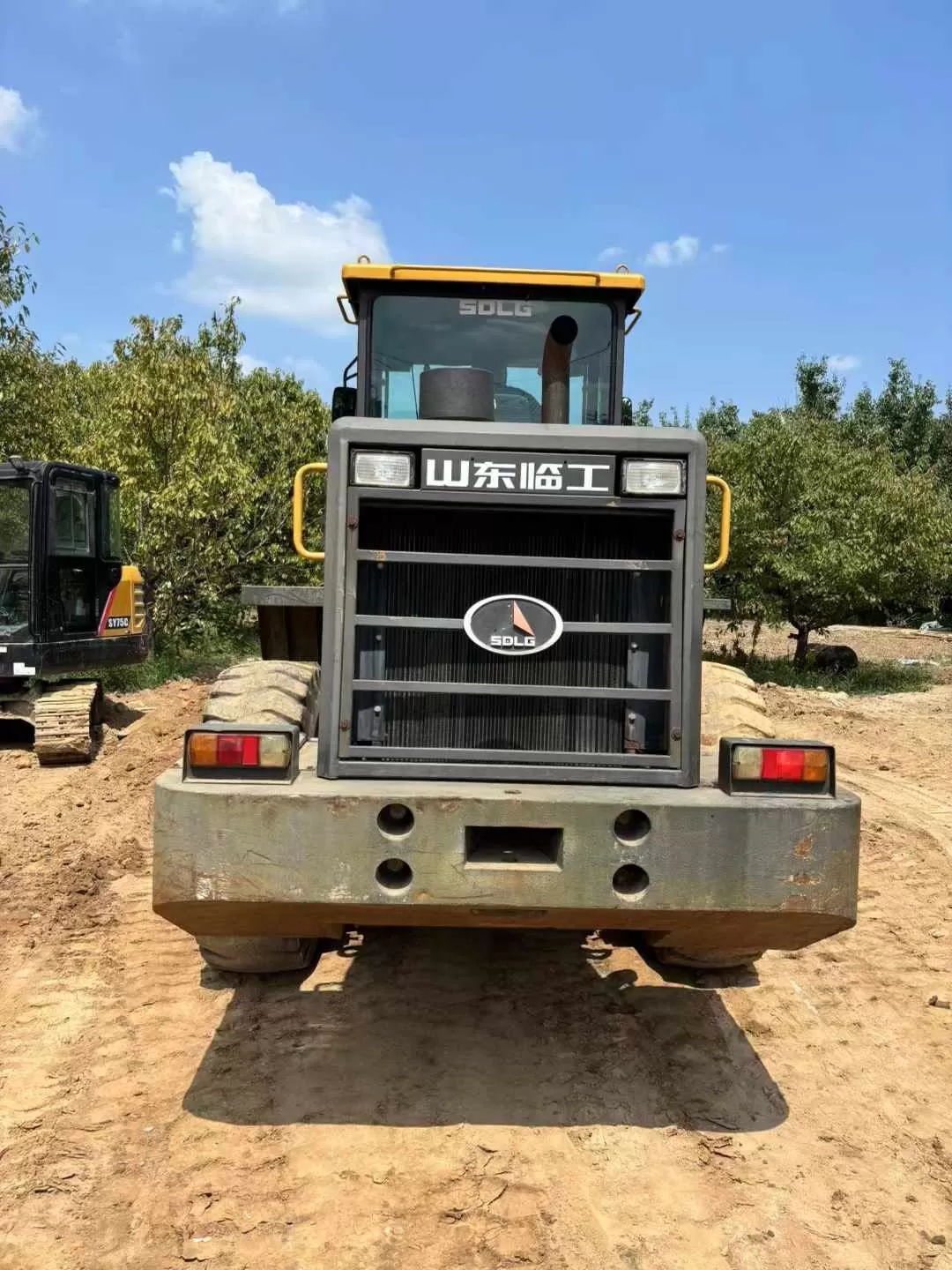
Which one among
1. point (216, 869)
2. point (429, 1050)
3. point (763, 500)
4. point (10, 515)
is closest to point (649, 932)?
point (429, 1050)

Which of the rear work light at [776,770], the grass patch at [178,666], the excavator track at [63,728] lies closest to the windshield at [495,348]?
the rear work light at [776,770]

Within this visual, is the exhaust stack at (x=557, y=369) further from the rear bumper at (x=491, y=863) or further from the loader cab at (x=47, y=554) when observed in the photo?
the loader cab at (x=47, y=554)

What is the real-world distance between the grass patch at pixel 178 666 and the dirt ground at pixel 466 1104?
8.51m

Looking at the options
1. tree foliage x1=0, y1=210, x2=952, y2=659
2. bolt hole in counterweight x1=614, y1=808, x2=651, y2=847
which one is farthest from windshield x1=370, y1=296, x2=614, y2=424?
tree foliage x1=0, y1=210, x2=952, y2=659

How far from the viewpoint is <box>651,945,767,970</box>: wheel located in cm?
402

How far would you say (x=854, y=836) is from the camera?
3.29 m

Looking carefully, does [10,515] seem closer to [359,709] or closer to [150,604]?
[150,604]

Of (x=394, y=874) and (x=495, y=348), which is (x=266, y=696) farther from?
(x=495, y=348)

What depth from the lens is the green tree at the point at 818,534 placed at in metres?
16.1

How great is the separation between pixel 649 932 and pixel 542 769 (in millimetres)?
795

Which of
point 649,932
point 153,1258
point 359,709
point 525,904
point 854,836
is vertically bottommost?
point 153,1258

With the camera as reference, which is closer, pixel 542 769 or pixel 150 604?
pixel 542 769

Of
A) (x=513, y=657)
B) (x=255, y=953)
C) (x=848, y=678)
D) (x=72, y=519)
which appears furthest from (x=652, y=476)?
(x=848, y=678)

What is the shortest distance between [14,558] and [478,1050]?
7729mm
